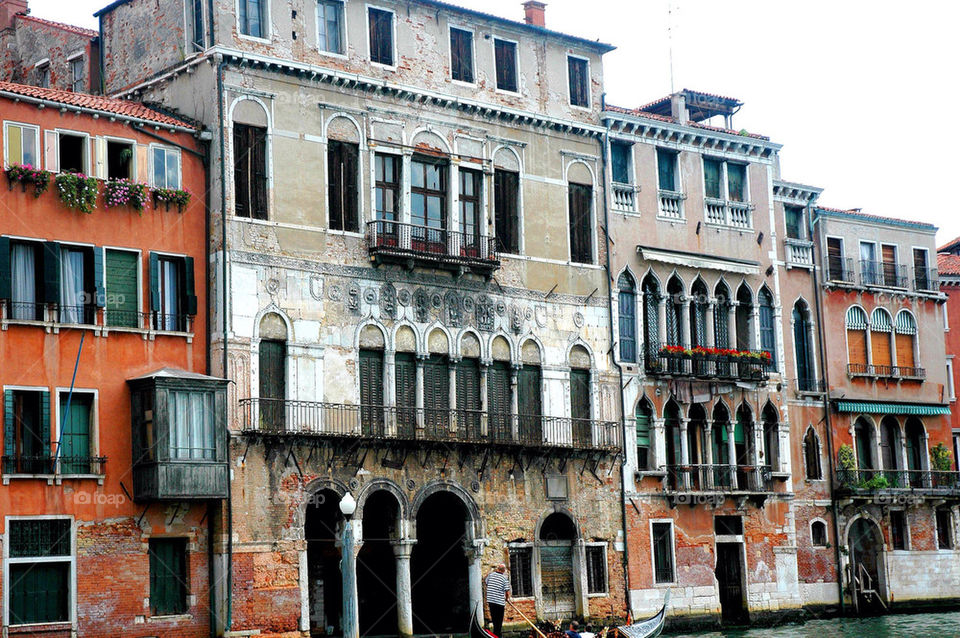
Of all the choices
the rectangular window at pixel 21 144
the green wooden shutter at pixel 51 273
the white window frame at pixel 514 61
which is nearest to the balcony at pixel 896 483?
the white window frame at pixel 514 61

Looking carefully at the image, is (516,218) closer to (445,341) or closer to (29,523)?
(445,341)

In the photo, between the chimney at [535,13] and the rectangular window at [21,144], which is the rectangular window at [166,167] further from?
the chimney at [535,13]

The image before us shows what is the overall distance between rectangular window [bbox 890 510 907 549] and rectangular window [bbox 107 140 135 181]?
23.6 m

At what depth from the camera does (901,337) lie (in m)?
45.1

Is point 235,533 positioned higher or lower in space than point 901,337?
lower

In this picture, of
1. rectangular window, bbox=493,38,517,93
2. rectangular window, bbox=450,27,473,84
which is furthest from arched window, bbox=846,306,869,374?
rectangular window, bbox=450,27,473,84

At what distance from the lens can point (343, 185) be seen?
110 feet

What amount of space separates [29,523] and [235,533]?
13.3 ft

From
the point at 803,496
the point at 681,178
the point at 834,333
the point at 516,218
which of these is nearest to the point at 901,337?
the point at 834,333

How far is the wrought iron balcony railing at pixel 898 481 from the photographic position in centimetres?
4238

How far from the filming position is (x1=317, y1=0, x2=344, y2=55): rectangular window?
3384 cm

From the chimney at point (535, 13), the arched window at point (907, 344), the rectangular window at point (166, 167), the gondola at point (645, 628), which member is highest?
the chimney at point (535, 13)

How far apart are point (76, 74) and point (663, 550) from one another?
17.6 m

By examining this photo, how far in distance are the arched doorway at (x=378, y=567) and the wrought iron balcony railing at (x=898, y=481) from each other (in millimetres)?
13495
